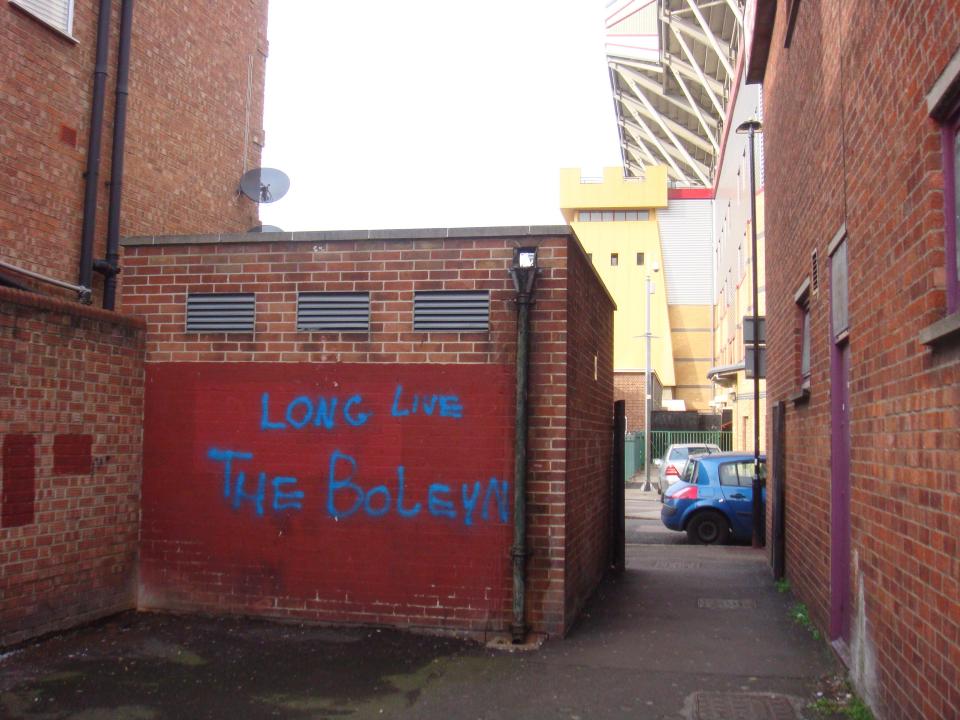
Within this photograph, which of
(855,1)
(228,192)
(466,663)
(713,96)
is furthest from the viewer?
(713,96)

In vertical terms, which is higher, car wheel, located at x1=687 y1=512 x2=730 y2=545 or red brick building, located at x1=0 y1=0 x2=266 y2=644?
red brick building, located at x1=0 y1=0 x2=266 y2=644

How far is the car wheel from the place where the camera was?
49.0ft

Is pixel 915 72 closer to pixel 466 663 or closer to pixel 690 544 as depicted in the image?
pixel 466 663

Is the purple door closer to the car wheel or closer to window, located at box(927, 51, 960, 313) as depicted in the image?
window, located at box(927, 51, 960, 313)

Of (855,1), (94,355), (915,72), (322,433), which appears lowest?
(322,433)

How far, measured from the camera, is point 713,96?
48.2m

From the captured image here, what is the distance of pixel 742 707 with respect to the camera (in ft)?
18.7

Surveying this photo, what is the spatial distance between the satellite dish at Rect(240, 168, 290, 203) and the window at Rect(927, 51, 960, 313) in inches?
359

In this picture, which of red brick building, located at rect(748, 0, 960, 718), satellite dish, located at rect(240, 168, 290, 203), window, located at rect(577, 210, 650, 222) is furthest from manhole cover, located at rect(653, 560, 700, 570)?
window, located at rect(577, 210, 650, 222)

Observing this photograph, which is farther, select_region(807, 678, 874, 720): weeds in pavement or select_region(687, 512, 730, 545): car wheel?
select_region(687, 512, 730, 545): car wheel

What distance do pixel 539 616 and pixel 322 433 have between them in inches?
94.2

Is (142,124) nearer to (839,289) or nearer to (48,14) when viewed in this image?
(48,14)

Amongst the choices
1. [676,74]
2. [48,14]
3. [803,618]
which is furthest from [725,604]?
→ [676,74]

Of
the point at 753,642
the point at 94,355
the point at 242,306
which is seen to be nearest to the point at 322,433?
the point at 242,306
